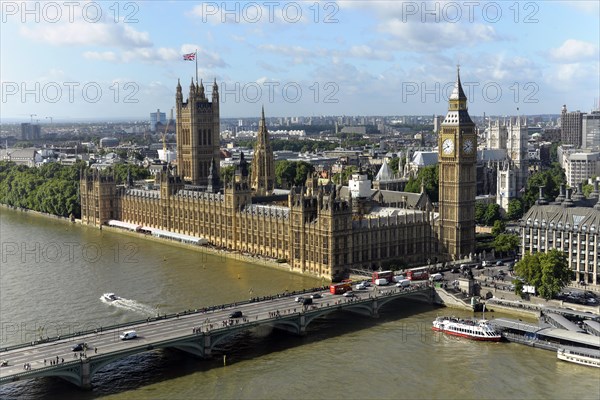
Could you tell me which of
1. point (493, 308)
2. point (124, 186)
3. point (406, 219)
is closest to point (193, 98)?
point (124, 186)

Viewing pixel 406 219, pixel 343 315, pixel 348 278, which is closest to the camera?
pixel 343 315

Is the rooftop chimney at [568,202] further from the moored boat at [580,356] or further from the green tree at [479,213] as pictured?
the green tree at [479,213]

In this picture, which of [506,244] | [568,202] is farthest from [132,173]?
[568,202]

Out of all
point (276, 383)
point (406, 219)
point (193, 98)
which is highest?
point (193, 98)

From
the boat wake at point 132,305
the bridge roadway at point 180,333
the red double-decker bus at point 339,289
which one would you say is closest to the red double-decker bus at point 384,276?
the bridge roadway at point 180,333

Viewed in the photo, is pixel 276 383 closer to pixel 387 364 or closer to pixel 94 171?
pixel 387 364

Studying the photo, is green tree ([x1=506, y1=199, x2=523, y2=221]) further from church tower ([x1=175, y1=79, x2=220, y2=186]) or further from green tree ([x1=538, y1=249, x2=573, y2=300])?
green tree ([x1=538, y1=249, x2=573, y2=300])

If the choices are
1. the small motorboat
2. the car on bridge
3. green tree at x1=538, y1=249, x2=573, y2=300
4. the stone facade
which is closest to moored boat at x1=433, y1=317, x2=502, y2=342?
green tree at x1=538, y1=249, x2=573, y2=300
